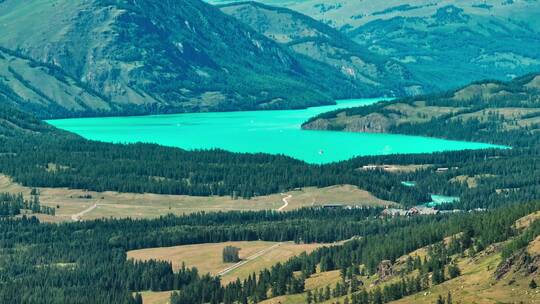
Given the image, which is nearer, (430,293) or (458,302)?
(458,302)

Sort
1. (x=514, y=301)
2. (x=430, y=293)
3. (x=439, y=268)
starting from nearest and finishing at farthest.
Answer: (x=514, y=301) → (x=430, y=293) → (x=439, y=268)

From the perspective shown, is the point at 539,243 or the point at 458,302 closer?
the point at 458,302

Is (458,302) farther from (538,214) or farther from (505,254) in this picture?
(538,214)

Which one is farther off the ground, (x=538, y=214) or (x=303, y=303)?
(x=538, y=214)

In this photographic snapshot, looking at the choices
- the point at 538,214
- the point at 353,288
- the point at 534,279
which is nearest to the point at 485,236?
the point at 538,214

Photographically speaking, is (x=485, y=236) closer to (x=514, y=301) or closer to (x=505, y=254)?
(x=505, y=254)

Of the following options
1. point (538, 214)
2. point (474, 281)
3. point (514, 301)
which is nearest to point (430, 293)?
point (474, 281)

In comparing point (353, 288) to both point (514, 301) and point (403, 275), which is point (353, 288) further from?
point (514, 301)

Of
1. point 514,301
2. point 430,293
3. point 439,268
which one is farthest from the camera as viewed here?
point 439,268

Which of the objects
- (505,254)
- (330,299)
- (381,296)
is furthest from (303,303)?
(505,254)
